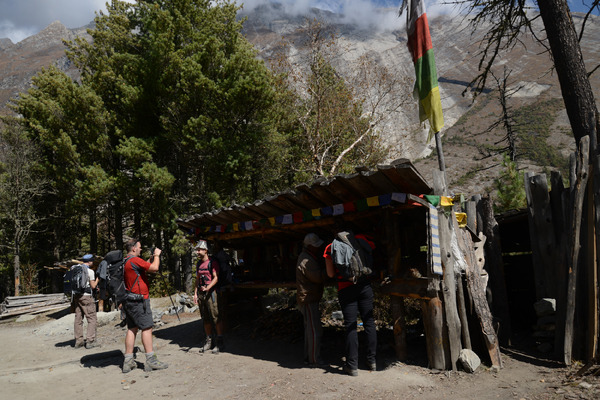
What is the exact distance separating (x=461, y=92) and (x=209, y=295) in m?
56.1

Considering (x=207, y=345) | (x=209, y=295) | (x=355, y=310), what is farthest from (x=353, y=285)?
(x=207, y=345)

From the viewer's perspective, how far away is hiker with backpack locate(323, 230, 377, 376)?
5.13m

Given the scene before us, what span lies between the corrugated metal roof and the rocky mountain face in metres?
13.7

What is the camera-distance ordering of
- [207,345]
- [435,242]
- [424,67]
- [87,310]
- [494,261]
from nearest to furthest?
[435,242] → [494,261] → [424,67] → [207,345] → [87,310]

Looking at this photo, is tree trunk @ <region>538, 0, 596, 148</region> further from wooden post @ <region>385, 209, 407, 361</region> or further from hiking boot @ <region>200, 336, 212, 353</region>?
hiking boot @ <region>200, 336, 212, 353</region>

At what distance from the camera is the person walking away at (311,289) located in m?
5.82

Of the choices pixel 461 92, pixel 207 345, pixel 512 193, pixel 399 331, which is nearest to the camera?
pixel 399 331

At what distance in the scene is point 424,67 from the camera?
6.80 meters

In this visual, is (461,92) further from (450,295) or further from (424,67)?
(450,295)

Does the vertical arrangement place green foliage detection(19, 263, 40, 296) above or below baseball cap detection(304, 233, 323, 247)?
below

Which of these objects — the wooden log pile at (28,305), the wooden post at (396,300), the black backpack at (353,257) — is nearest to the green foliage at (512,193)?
the wooden post at (396,300)

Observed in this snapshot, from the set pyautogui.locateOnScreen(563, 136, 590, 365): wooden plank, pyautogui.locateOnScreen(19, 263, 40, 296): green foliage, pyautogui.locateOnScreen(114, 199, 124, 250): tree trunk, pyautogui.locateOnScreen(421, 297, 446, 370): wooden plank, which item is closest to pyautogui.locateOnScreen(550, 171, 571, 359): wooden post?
pyautogui.locateOnScreen(563, 136, 590, 365): wooden plank

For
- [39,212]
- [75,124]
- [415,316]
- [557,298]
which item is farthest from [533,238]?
[39,212]

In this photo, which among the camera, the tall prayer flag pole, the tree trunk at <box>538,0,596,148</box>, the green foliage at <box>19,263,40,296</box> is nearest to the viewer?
the camera
